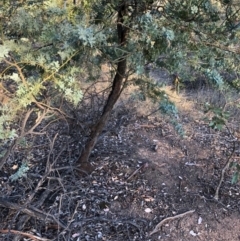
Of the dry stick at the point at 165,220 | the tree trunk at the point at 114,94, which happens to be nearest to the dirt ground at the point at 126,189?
the dry stick at the point at 165,220

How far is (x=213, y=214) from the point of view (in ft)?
10.6

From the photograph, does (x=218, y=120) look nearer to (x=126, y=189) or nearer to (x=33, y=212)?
(x=33, y=212)

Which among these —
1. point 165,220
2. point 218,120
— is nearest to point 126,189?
point 165,220

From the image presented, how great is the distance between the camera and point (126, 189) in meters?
3.48

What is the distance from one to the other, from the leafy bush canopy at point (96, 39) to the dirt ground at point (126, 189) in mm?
993

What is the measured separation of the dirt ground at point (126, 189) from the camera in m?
2.97

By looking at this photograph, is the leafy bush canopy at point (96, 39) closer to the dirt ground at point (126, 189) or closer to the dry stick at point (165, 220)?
the dirt ground at point (126, 189)

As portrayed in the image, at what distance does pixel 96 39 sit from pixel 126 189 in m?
1.92

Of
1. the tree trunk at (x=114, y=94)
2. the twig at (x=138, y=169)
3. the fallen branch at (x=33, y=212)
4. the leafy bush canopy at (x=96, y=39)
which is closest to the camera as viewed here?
the leafy bush canopy at (x=96, y=39)

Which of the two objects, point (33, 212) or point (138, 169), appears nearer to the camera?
point (33, 212)

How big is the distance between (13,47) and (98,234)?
66.1 inches

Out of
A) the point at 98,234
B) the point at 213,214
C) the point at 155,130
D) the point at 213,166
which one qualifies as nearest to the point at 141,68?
the point at 98,234

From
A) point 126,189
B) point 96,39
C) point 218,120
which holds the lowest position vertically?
point 126,189

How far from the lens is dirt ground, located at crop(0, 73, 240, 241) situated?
9.76ft
